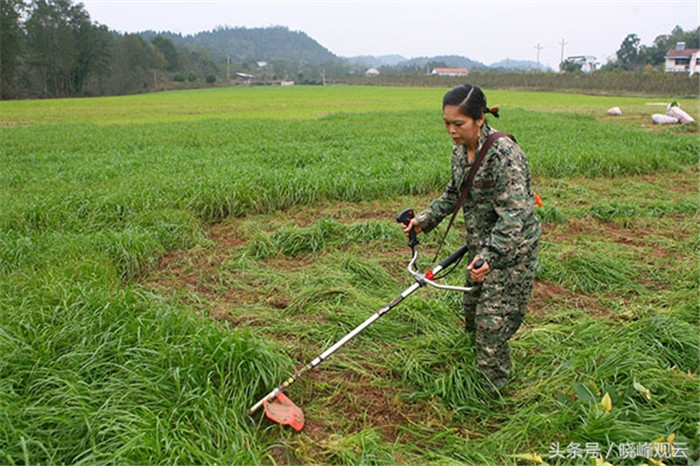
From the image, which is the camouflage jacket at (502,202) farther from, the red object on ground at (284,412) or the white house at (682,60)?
the white house at (682,60)

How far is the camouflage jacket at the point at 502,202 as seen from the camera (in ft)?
8.70

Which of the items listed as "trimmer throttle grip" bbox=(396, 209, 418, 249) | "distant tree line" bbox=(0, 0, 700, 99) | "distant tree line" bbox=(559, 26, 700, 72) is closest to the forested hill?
"distant tree line" bbox=(0, 0, 700, 99)

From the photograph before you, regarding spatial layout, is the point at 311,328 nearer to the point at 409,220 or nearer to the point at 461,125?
the point at 409,220

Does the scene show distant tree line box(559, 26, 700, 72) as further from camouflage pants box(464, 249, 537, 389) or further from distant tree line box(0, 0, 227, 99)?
camouflage pants box(464, 249, 537, 389)

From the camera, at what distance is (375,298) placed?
4.26 meters

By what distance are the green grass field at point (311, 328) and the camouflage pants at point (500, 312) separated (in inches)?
6.7

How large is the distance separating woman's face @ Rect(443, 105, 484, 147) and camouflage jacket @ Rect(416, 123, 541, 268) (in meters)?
0.07

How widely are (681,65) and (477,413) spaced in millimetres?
80499

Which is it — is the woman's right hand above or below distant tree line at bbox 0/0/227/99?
below

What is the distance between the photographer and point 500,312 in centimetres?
285

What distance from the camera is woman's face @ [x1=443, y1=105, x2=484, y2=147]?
2648mm

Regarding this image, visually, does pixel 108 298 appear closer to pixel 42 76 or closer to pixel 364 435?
pixel 364 435

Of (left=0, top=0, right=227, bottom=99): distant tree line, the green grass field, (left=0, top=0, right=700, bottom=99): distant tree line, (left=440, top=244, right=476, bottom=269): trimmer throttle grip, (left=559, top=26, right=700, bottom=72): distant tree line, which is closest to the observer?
the green grass field

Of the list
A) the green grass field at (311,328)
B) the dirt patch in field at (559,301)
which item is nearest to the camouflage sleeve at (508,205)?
the green grass field at (311,328)
